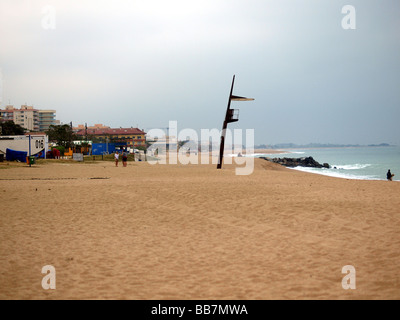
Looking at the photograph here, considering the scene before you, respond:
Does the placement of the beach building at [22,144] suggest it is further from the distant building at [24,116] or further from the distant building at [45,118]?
the distant building at [45,118]

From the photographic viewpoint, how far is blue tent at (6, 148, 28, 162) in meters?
37.7

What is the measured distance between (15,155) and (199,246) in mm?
34777

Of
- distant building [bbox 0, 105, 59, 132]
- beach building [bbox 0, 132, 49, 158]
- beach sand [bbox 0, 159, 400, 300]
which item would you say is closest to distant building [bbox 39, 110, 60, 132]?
distant building [bbox 0, 105, 59, 132]

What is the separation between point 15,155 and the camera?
37.8 meters

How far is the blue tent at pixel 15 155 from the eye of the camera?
37.7 metres

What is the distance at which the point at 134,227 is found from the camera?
948cm

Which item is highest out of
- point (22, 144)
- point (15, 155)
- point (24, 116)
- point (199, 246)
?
point (24, 116)

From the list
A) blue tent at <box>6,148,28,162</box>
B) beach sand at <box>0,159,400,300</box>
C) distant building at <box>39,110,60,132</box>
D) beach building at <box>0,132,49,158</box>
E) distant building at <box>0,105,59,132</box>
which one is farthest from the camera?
distant building at <box>39,110,60,132</box>

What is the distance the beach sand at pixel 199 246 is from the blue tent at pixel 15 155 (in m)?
26.3

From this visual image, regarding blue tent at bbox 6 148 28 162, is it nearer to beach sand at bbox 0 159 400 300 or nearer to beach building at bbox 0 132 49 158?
beach building at bbox 0 132 49 158

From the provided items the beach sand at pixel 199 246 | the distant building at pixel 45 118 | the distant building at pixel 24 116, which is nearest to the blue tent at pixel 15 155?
the beach sand at pixel 199 246

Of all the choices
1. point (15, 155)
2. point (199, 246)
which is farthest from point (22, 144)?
point (199, 246)

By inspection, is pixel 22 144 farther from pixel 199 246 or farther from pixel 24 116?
pixel 24 116

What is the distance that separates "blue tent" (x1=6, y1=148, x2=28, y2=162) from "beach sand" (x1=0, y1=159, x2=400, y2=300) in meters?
26.3
